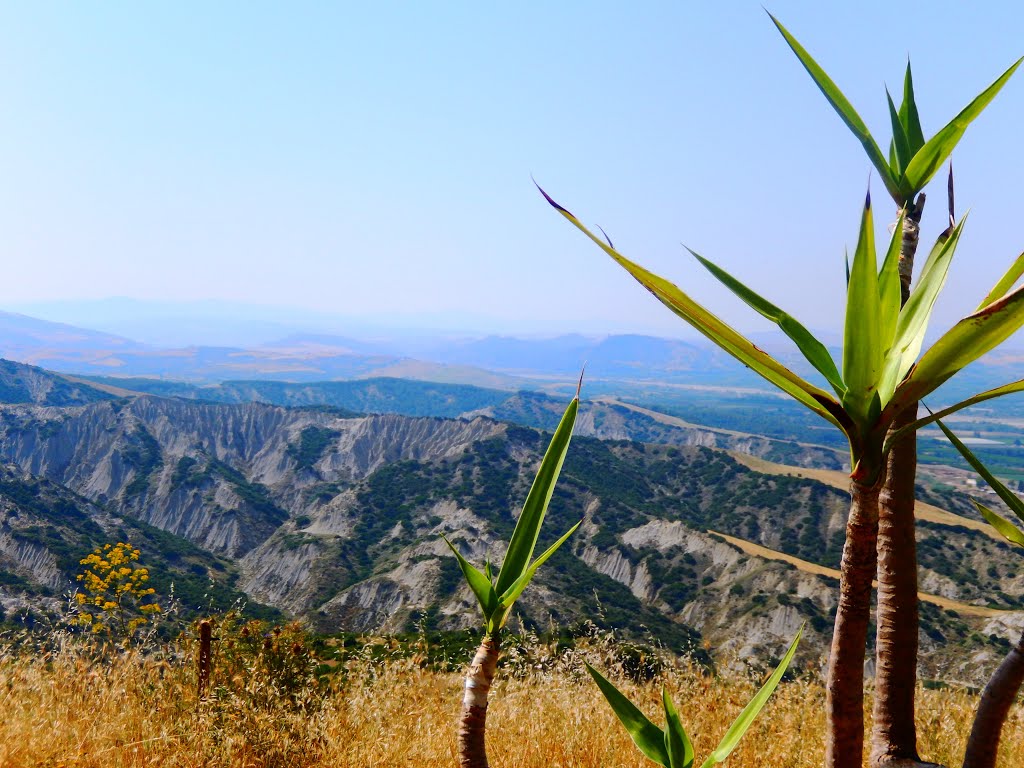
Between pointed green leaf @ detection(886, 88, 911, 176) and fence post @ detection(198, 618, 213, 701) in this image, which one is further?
fence post @ detection(198, 618, 213, 701)

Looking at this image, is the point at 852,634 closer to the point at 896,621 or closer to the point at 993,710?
the point at 896,621

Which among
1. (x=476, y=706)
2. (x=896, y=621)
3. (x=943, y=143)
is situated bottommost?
(x=476, y=706)

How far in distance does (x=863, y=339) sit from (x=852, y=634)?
599mm

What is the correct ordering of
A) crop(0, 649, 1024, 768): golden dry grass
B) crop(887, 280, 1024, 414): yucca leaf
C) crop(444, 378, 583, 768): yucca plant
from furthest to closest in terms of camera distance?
A: crop(0, 649, 1024, 768): golden dry grass, crop(444, 378, 583, 768): yucca plant, crop(887, 280, 1024, 414): yucca leaf

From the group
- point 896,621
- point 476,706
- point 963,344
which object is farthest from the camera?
point 896,621

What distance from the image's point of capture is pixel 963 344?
1.17 meters

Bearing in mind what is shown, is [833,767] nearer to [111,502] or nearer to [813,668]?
[813,668]

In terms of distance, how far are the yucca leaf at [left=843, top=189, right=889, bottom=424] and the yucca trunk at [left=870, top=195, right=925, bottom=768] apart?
0.59 m

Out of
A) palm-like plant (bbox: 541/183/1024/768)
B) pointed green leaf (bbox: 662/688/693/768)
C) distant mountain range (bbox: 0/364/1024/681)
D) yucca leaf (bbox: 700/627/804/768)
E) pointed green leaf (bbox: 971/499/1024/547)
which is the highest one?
palm-like plant (bbox: 541/183/1024/768)

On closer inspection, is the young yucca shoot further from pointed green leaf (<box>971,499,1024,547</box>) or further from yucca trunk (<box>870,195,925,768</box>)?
pointed green leaf (<box>971,499,1024,547</box>)

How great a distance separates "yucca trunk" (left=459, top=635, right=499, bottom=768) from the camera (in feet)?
5.18

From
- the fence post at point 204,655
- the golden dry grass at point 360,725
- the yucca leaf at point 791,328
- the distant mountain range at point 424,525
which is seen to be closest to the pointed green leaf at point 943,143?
the yucca leaf at point 791,328

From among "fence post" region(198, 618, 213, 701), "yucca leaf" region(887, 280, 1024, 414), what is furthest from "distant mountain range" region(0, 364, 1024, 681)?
"yucca leaf" region(887, 280, 1024, 414)

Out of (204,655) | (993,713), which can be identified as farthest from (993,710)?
(204,655)
